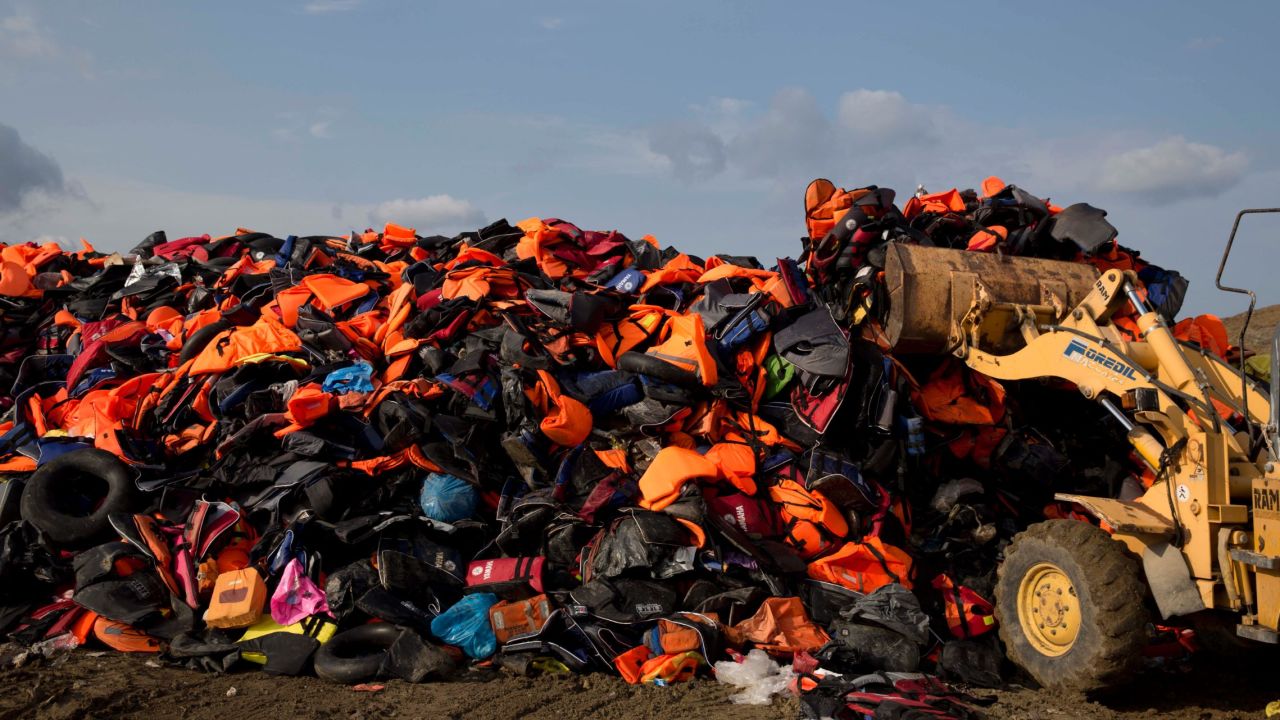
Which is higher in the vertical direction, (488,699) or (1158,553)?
(1158,553)

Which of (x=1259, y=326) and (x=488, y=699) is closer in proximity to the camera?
(x=488, y=699)

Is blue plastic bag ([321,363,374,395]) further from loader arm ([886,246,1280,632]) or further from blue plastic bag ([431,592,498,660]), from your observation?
loader arm ([886,246,1280,632])

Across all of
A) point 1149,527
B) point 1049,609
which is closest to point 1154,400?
point 1149,527

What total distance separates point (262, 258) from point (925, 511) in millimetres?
6982

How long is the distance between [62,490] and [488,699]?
3.70m

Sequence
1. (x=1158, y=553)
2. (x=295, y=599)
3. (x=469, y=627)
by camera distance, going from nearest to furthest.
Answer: (x=1158, y=553) < (x=469, y=627) < (x=295, y=599)

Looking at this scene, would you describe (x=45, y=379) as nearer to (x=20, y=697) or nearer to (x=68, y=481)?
(x=68, y=481)

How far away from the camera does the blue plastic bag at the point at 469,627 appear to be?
200 inches

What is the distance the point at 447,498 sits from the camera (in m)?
5.82

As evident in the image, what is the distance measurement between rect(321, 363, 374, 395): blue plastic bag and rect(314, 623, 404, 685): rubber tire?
2.05 metres

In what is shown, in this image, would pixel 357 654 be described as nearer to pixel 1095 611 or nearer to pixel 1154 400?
pixel 1095 611

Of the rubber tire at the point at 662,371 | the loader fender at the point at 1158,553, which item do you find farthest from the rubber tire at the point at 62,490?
the loader fender at the point at 1158,553

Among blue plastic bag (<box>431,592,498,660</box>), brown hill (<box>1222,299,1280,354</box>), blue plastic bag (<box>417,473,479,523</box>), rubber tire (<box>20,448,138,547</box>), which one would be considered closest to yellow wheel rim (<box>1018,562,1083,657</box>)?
blue plastic bag (<box>431,592,498,660</box>)

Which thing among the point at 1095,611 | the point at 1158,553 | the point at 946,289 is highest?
the point at 946,289
